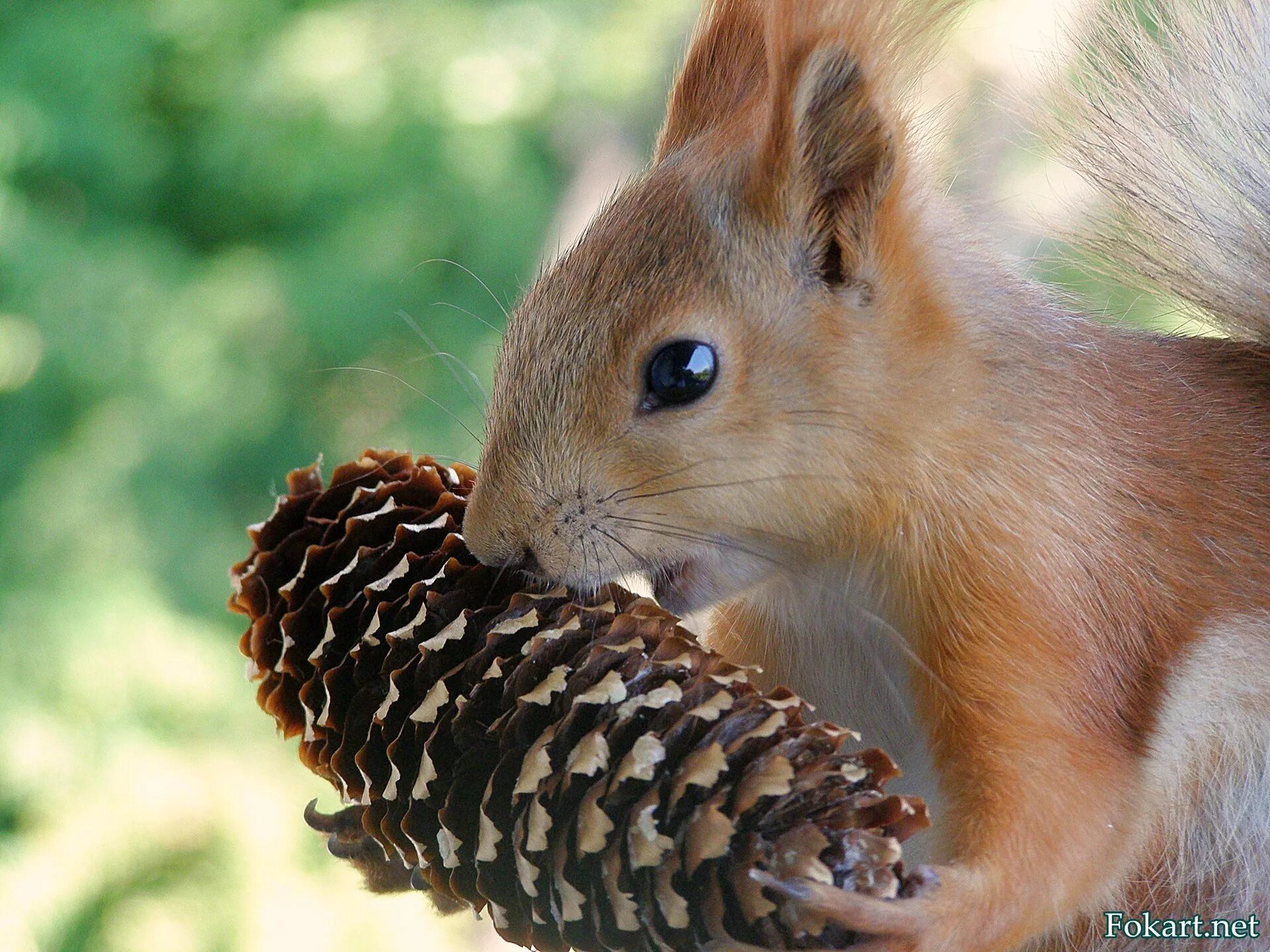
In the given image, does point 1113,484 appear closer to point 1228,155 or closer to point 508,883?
point 1228,155

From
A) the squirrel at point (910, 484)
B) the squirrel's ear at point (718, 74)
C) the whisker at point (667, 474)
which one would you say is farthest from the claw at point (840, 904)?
the squirrel's ear at point (718, 74)

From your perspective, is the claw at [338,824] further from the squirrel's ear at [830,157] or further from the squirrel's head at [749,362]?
the squirrel's ear at [830,157]

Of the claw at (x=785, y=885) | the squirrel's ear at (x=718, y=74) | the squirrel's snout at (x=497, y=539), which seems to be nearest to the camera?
the claw at (x=785, y=885)

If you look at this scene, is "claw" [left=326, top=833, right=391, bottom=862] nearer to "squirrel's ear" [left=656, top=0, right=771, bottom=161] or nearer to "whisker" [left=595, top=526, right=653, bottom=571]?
"whisker" [left=595, top=526, right=653, bottom=571]

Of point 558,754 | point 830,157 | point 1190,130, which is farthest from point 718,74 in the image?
point 558,754

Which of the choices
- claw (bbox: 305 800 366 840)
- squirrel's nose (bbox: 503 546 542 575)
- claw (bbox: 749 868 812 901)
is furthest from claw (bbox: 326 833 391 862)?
claw (bbox: 749 868 812 901)

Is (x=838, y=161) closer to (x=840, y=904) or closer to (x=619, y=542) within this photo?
(x=619, y=542)

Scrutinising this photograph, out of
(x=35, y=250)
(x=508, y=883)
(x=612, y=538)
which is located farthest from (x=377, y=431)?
(x=508, y=883)
